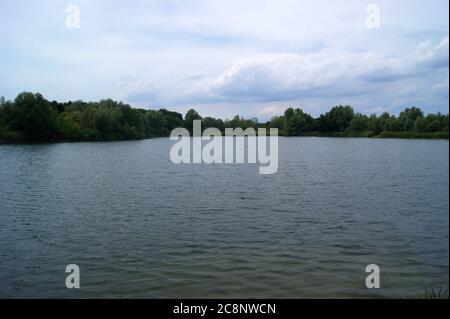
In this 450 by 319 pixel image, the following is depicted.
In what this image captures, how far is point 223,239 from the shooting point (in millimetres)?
15805

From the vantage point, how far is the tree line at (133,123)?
324 ft

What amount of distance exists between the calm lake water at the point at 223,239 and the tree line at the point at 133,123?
59.1 meters

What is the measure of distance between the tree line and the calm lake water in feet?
194

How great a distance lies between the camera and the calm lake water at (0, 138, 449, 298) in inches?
451

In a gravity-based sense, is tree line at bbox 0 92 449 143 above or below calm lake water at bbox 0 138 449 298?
above

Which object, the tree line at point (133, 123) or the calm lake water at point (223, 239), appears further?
the tree line at point (133, 123)

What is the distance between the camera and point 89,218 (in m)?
19.4

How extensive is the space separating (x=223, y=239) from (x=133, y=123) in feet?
417

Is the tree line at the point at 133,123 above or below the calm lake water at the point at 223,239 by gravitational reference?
above

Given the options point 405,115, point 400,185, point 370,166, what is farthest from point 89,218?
point 405,115

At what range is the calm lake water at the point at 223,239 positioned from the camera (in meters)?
11.4
